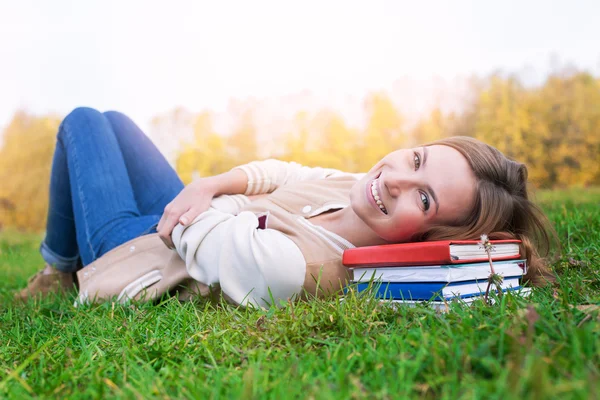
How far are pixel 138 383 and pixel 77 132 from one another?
2380mm

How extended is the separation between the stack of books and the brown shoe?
7.17ft

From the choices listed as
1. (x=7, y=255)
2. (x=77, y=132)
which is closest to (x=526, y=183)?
(x=77, y=132)

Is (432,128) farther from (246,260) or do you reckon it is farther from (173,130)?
(246,260)

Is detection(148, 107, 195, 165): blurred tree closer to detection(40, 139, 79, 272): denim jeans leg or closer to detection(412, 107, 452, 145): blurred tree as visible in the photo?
detection(412, 107, 452, 145): blurred tree

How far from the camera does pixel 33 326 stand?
2.34m

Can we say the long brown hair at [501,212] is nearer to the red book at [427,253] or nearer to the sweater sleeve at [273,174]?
the red book at [427,253]

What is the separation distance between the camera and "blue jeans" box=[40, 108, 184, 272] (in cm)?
305

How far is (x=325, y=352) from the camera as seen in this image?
1.54 metres

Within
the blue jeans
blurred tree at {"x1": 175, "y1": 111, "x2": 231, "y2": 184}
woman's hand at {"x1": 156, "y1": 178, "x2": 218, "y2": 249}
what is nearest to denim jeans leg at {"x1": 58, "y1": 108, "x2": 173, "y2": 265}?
the blue jeans

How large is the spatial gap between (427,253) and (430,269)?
3.0 inches

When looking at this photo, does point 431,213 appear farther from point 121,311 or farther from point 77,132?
point 77,132

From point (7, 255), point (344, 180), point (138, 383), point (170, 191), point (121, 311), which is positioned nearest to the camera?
point (138, 383)

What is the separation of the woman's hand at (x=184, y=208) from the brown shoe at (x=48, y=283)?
3.88 feet

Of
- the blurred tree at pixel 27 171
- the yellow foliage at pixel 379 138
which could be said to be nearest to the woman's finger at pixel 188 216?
the yellow foliage at pixel 379 138
